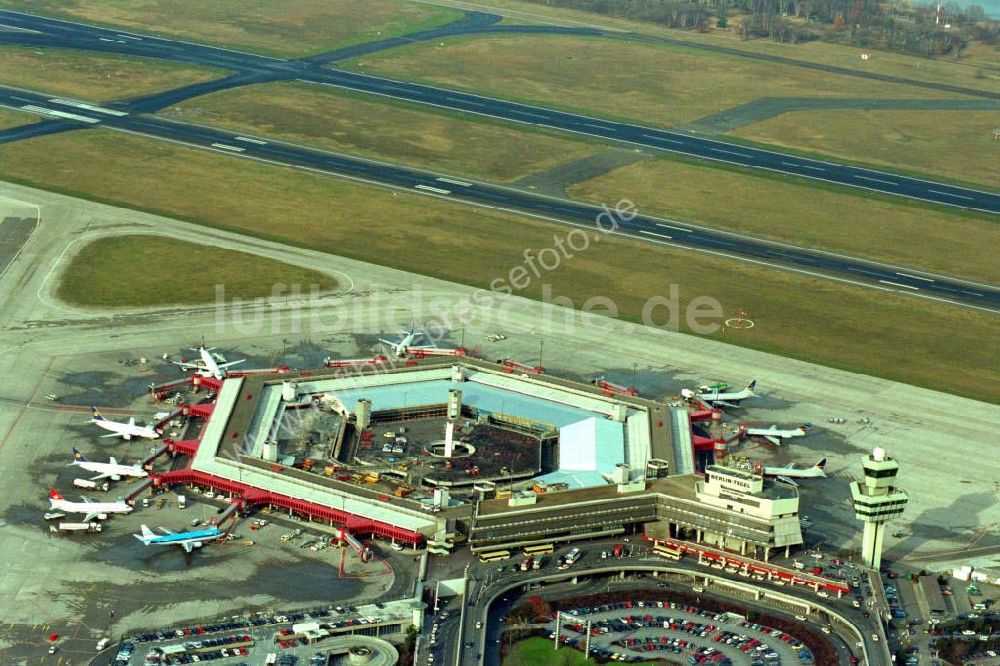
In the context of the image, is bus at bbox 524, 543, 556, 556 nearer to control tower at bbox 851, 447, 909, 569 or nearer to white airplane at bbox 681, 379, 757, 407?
control tower at bbox 851, 447, 909, 569

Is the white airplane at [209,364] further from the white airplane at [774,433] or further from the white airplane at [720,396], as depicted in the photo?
the white airplane at [774,433]

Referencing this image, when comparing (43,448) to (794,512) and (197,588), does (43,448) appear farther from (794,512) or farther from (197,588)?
(794,512)

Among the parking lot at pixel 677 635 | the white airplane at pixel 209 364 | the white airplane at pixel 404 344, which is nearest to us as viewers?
the parking lot at pixel 677 635

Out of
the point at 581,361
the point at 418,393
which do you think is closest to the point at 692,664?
the point at 418,393

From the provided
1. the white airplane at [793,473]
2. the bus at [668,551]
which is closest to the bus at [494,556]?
the bus at [668,551]

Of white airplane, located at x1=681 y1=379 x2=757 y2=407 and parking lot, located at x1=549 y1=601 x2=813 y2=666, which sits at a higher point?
white airplane, located at x1=681 y1=379 x2=757 y2=407

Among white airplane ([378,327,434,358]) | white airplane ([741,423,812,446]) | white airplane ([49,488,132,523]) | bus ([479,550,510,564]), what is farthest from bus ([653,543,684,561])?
white airplane ([378,327,434,358])
